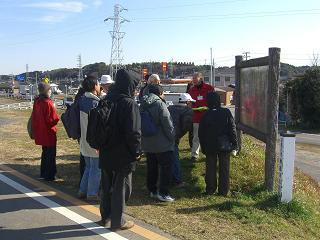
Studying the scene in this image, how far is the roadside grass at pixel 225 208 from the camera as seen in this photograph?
562 cm

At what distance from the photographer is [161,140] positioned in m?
6.76

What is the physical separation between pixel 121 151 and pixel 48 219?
1.47 meters

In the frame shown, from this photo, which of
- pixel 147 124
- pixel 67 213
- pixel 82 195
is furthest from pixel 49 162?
pixel 147 124

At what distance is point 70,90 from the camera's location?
9725 centimetres

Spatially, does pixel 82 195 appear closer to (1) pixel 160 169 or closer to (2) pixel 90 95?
(1) pixel 160 169

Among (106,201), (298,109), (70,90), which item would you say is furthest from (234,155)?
(70,90)

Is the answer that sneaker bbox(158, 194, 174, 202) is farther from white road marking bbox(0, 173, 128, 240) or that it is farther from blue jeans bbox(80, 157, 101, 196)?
white road marking bbox(0, 173, 128, 240)

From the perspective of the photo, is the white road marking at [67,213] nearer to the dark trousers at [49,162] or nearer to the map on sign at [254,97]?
the dark trousers at [49,162]

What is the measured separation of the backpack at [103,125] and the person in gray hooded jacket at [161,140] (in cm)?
134

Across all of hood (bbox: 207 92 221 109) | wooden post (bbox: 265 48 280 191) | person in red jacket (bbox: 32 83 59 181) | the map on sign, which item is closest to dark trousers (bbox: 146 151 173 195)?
hood (bbox: 207 92 221 109)

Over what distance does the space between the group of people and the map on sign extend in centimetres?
69

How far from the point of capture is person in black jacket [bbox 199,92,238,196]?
729cm

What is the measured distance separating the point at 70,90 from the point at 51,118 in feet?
298

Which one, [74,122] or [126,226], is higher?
[74,122]
